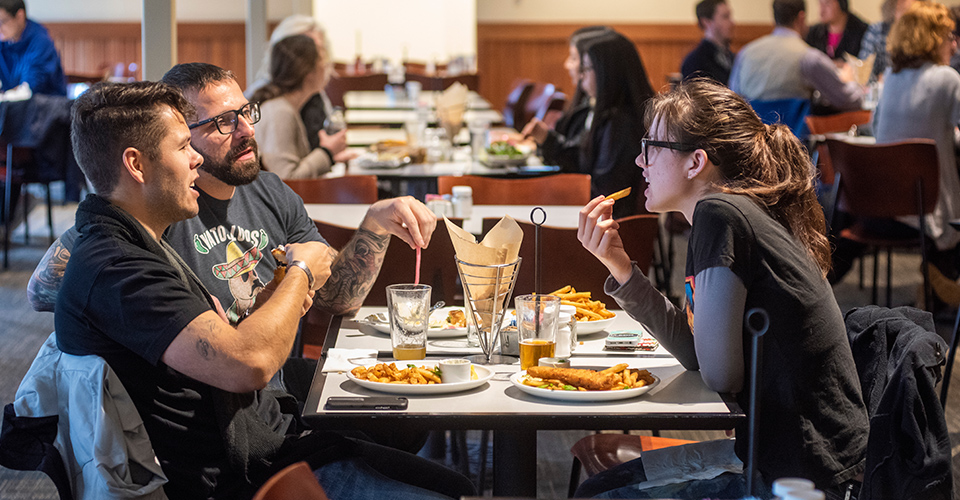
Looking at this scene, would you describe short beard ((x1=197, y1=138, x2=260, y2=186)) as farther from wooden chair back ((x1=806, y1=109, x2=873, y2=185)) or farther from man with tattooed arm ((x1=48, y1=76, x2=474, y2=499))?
wooden chair back ((x1=806, y1=109, x2=873, y2=185))

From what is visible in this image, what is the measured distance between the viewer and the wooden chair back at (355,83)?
876 centimetres

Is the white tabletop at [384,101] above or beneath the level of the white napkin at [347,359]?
above

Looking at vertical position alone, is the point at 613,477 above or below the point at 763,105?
below

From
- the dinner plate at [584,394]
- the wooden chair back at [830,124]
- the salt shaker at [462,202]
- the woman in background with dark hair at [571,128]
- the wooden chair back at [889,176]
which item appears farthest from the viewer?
the wooden chair back at [830,124]

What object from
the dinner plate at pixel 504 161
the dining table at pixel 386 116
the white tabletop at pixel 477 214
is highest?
the dining table at pixel 386 116

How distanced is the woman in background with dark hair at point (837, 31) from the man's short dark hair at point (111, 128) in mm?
8051

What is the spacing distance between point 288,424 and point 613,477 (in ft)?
2.10

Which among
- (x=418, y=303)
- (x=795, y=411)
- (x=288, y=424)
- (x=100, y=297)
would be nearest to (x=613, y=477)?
(x=795, y=411)

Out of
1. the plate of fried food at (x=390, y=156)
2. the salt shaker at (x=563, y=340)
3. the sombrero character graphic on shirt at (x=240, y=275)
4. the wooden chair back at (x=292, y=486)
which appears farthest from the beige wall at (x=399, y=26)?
the wooden chair back at (x=292, y=486)

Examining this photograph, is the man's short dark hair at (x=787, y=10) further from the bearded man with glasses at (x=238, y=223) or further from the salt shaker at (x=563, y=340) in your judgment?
the salt shaker at (x=563, y=340)

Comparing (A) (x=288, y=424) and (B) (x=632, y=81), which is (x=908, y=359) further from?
(B) (x=632, y=81)

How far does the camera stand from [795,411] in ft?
5.26

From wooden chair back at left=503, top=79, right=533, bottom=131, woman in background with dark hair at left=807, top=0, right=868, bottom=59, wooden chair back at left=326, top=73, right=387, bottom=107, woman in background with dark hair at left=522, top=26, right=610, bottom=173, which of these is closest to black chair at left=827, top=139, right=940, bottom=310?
woman in background with dark hair at left=522, top=26, right=610, bottom=173

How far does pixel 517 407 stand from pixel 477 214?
74.9 inches
